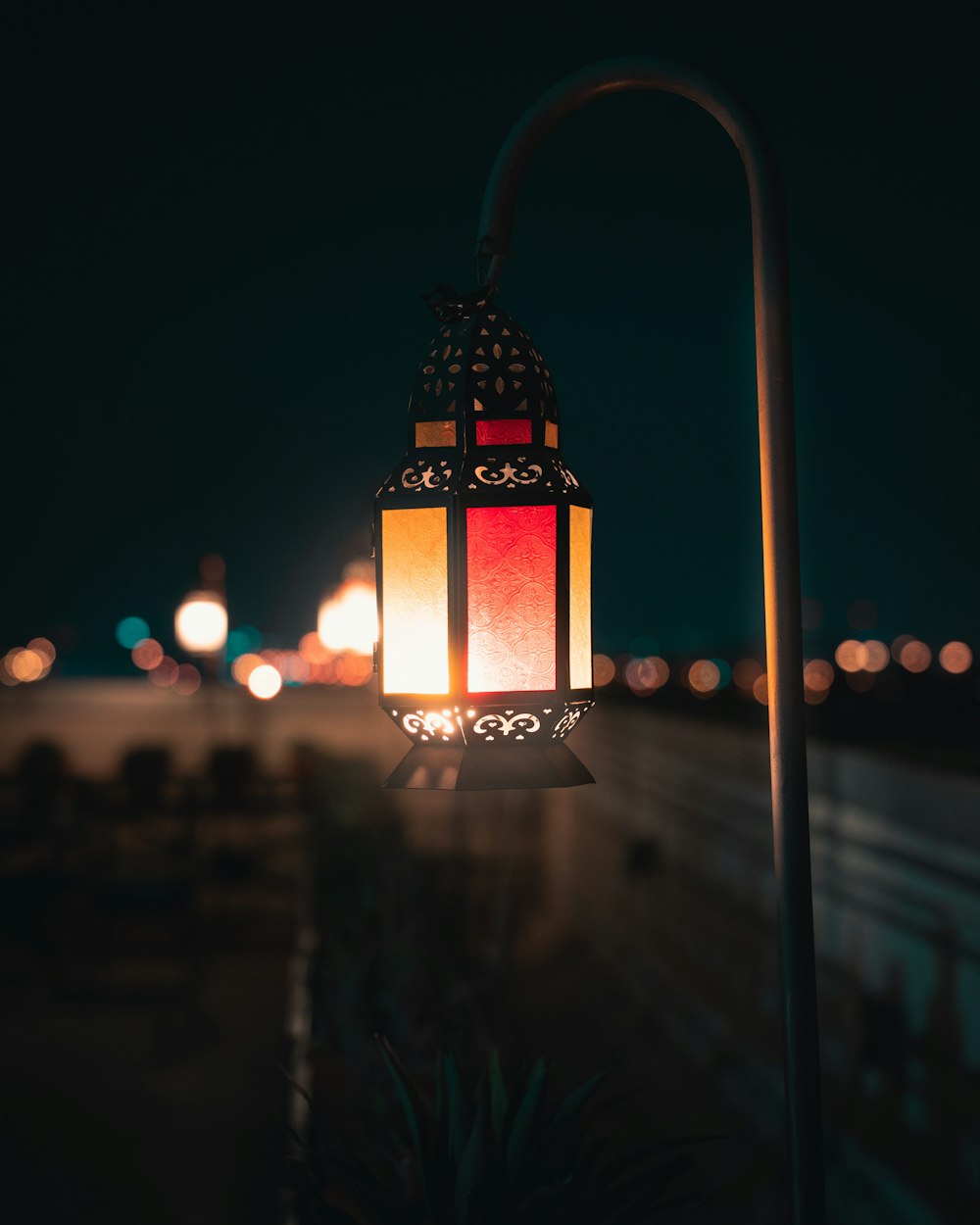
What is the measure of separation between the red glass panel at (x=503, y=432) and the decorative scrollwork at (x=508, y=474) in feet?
0.29

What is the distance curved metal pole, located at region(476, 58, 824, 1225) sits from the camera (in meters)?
1.96

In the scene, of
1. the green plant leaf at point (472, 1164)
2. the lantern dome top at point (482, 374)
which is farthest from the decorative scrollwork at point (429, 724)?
the green plant leaf at point (472, 1164)

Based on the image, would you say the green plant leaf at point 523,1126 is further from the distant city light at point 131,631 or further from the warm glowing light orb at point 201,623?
the distant city light at point 131,631

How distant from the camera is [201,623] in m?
13.5

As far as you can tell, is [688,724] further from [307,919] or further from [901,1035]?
[901,1035]

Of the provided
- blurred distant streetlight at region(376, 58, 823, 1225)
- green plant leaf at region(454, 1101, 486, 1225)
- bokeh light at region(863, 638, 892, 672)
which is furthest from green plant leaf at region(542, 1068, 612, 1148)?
bokeh light at region(863, 638, 892, 672)

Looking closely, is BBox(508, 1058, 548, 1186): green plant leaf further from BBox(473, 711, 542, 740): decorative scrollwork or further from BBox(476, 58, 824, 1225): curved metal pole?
BBox(473, 711, 542, 740): decorative scrollwork

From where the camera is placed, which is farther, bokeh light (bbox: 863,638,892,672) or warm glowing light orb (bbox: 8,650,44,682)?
bokeh light (bbox: 863,638,892,672)

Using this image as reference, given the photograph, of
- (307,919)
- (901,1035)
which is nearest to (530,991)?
(307,919)

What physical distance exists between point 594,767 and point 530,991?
10.3 ft

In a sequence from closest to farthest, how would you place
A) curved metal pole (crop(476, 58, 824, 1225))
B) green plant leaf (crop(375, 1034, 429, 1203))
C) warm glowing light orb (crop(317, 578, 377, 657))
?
1. curved metal pole (crop(476, 58, 824, 1225))
2. green plant leaf (crop(375, 1034, 429, 1203))
3. warm glowing light orb (crop(317, 578, 377, 657))

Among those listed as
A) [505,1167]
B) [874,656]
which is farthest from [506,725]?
[874,656]

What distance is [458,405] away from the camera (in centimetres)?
207

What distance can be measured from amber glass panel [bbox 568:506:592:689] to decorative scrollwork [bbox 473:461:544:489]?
3.2 inches
